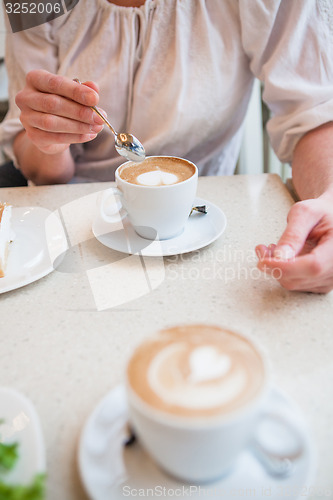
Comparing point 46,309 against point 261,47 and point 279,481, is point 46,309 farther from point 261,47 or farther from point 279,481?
point 261,47

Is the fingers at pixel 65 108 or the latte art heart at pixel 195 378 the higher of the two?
the fingers at pixel 65 108

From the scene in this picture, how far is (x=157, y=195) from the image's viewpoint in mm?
705

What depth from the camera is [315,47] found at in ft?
3.00

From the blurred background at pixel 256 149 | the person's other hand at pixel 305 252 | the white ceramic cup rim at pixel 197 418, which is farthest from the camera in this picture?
the blurred background at pixel 256 149

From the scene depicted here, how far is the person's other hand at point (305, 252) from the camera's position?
22.7 inches

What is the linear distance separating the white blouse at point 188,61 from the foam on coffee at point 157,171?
27cm

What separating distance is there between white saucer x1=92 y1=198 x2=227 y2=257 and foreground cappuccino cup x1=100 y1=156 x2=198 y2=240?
0.06 feet

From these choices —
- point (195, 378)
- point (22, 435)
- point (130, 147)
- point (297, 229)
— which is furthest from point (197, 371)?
point (130, 147)

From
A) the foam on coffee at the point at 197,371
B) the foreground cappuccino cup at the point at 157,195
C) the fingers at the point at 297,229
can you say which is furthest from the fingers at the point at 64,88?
the foam on coffee at the point at 197,371

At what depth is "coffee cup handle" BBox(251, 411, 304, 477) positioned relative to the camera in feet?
1.22

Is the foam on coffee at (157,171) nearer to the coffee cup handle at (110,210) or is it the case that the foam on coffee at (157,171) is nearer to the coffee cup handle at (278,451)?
the coffee cup handle at (110,210)

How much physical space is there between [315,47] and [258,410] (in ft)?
2.68

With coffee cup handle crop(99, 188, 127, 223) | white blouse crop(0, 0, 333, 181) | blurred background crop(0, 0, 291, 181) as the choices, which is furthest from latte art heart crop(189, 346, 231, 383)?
blurred background crop(0, 0, 291, 181)

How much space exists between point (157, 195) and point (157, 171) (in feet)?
0.27
